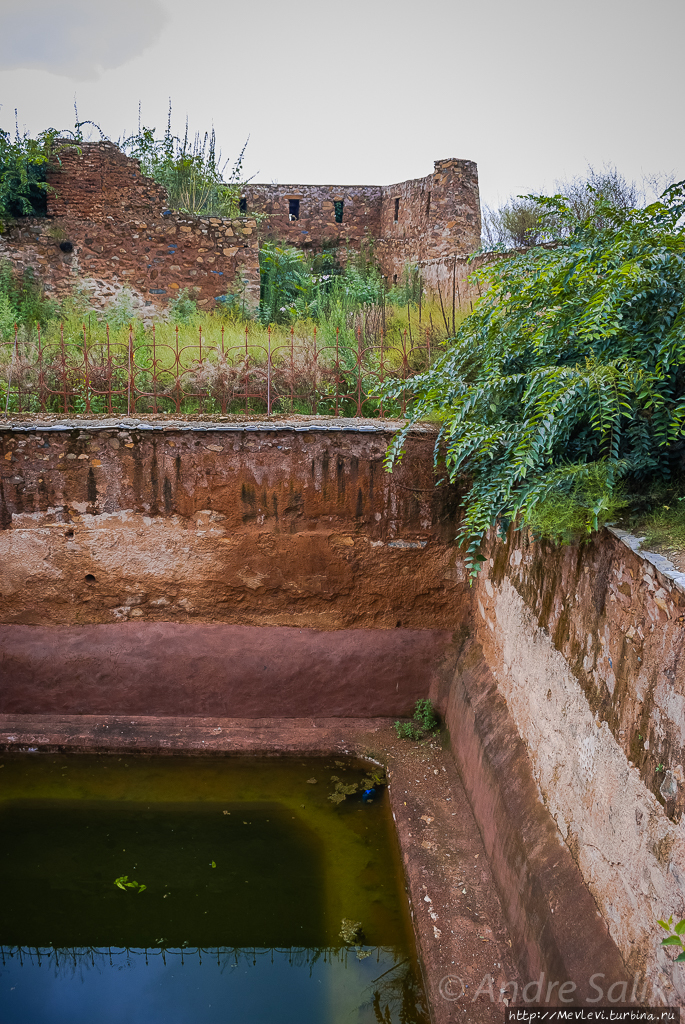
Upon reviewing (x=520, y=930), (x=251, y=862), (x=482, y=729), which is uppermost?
(x=482, y=729)

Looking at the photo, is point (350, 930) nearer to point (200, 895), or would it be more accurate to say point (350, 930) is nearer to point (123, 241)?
point (200, 895)

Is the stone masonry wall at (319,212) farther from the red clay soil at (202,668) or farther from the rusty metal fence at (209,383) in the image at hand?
the red clay soil at (202,668)

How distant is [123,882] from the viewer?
3688 millimetres

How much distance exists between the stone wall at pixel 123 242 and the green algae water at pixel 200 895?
6965 millimetres

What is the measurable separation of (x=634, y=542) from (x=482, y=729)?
A: 1999 millimetres

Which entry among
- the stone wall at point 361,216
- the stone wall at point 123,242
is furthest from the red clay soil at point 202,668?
the stone wall at point 361,216

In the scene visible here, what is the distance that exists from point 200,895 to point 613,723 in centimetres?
258

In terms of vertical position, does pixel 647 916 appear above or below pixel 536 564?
below

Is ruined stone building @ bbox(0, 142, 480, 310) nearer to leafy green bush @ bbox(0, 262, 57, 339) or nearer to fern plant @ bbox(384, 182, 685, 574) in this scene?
leafy green bush @ bbox(0, 262, 57, 339)

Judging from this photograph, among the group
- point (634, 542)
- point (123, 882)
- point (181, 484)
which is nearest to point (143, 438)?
point (181, 484)

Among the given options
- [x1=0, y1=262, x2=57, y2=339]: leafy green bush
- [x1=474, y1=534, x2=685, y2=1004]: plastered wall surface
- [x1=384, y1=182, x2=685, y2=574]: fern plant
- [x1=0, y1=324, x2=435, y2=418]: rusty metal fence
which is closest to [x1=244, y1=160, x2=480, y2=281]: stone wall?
[x1=0, y1=262, x2=57, y2=339]: leafy green bush

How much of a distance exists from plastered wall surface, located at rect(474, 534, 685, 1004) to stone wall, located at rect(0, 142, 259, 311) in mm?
7414

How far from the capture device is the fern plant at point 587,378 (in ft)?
9.47

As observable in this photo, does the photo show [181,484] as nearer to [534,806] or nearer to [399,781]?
[399,781]
